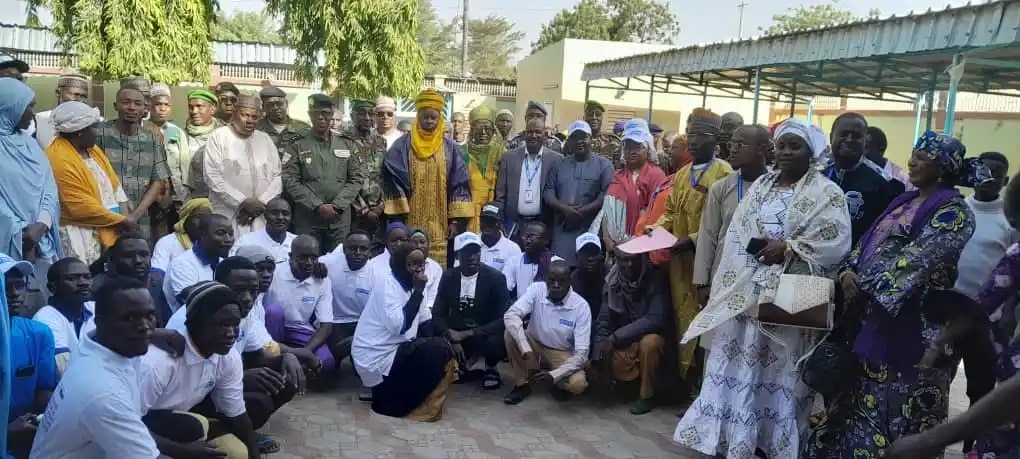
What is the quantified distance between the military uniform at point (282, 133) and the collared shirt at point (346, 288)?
1.04m

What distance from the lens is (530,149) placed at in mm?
6559

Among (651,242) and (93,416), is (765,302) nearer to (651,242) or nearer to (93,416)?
(651,242)

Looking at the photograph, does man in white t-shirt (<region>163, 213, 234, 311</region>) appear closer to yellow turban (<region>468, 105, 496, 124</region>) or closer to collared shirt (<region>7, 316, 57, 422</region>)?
collared shirt (<region>7, 316, 57, 422</region>)

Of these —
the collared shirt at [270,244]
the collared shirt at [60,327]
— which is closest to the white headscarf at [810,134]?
the collared shirt at [270,244]

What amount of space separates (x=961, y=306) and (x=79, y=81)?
6.43m

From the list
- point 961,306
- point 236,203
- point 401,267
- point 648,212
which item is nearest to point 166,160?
point 236,203

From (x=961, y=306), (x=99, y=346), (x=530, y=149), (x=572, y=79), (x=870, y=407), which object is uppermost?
(x=572, y=79)

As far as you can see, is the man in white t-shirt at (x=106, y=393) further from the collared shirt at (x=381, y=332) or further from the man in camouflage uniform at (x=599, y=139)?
the man in camouflage uniform at (x=599, y=139)

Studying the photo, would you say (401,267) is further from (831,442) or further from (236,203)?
(831,442)

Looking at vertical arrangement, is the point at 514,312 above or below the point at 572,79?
below

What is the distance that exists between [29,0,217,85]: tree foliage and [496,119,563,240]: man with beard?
7.88 m

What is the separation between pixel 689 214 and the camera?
5.24m

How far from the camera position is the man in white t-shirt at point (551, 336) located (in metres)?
5.38

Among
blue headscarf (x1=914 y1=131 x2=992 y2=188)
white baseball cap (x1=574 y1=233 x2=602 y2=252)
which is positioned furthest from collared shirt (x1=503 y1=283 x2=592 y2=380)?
blue headscarf (x1=914 y1=131 x2=992 y2=188)
